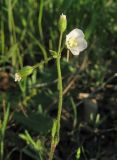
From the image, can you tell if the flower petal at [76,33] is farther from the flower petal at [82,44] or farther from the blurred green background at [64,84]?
the blurred green background at [64,84]

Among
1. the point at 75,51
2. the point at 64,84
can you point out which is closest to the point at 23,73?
the point at 75,51

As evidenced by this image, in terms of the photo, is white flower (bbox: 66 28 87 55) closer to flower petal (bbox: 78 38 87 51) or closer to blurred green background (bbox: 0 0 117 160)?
flower petal (bbox: 78 38 87 51)

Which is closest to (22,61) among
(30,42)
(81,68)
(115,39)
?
(30,42)

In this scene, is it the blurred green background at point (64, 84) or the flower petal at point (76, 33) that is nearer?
the flower petal at point (76, 33)

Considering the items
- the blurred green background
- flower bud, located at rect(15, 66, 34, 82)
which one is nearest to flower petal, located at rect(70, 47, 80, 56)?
flower bud, located at rect(15, 66, 34, 82)

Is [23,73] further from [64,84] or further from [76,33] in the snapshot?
[64,84]

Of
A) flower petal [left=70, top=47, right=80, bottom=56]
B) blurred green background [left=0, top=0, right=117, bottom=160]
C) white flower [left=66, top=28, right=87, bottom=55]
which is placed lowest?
blurred green background [left=0, top=0, right=117, bottom=160]

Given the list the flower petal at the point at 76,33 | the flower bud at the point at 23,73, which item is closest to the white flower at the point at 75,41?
the flower petal at the point at 76,33
